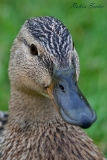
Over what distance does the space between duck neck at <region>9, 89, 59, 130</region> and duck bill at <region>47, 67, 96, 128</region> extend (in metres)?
0.26

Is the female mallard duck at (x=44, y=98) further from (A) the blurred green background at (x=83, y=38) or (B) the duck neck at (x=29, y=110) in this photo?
(A) the blurred green background at (x=83, y=38)

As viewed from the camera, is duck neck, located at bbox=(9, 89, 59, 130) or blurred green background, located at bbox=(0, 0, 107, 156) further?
blurred green background, located at bbox=(0, 0, 107, 156)

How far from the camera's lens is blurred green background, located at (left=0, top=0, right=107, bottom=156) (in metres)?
4.76

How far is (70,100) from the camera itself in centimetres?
298

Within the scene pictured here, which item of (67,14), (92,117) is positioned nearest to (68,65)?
(92,117)

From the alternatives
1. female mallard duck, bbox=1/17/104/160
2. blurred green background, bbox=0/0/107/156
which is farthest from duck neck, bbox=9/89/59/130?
blurred green background, bbox=0/0/107/156

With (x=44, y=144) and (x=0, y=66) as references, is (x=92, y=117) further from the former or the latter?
(x=0, y=66)

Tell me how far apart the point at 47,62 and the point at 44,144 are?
1.82 feet

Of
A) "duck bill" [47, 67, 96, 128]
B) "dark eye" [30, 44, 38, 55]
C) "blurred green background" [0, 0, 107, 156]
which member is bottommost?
"duck bill" [47, 67, 96, 128]

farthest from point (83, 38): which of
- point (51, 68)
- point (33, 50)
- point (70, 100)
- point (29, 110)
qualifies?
point (70, 100)

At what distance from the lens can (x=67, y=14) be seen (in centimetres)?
591

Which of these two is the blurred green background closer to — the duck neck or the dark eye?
the duck neck

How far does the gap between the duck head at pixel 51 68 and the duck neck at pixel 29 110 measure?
6 centimetres

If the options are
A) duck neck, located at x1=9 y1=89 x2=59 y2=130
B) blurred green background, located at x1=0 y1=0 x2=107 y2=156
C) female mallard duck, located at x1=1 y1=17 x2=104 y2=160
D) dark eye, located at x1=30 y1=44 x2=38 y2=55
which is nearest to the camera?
female mallard duck, located at x1=1 y1=17 x2=104 y2=160
